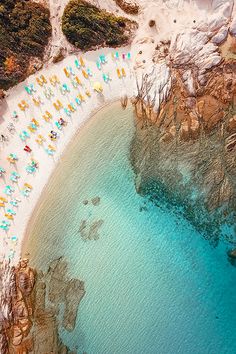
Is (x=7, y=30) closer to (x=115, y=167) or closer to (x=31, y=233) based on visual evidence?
(x=115, y=167)

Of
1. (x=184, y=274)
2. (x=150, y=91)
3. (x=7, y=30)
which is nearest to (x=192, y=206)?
(x=184, y=274)

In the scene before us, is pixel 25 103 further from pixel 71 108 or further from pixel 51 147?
pixel 51 147

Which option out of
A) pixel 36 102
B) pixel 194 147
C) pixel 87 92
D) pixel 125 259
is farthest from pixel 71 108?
pixel 125 259

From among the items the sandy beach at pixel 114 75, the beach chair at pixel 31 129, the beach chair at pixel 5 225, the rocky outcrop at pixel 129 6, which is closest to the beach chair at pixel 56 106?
the sandy beach at pixel 114 75

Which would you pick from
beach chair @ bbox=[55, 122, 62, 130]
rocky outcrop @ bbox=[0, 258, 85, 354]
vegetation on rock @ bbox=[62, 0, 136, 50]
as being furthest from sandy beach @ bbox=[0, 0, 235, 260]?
rocky outcrop @ bbox=[0, 258, 85, 354]

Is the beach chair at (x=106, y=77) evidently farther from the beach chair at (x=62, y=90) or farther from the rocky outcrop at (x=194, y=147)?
the beach chair at (x=62, y=90)

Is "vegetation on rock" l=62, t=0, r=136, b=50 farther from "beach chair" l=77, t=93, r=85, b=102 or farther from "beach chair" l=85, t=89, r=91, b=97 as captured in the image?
"beach chair" l=77, t=93, r=85, b=102
